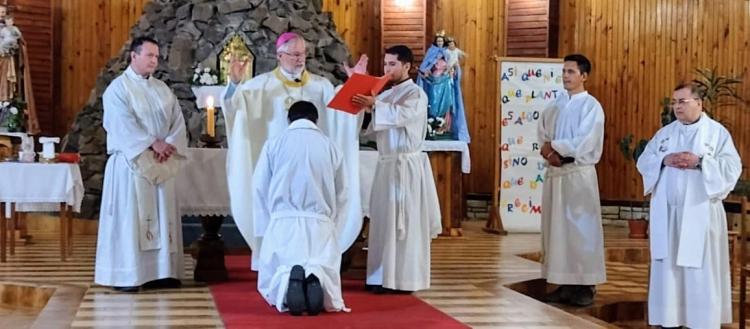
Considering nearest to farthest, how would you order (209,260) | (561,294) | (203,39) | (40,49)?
(209,260), (561,294), (203,39), (40,49)

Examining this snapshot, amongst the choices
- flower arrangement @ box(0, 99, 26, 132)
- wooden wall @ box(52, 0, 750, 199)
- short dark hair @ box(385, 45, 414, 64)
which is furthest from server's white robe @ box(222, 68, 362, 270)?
wooden wall @ box(52, 0, 750, 199)

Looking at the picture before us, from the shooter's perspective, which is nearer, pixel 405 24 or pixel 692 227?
pixel 692 227

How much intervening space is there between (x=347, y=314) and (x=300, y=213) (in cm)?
57

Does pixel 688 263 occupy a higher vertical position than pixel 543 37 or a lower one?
lower

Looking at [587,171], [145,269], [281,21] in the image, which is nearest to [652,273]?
Answer: [587,171]

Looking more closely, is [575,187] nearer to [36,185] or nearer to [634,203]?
[36,185]

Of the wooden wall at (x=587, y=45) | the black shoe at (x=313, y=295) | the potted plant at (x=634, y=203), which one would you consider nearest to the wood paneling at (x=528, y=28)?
the wooden wall at (x=587, y=45)

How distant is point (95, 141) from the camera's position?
10562 millimetres

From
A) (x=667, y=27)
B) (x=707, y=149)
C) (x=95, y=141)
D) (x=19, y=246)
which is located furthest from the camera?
(x=667, y=27)

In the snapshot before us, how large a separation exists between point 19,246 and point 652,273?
551 cm

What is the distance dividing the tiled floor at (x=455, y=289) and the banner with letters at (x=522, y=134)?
0.77 meters

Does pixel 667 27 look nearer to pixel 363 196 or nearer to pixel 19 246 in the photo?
pixel 363 196

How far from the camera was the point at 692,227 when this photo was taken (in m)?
5.20

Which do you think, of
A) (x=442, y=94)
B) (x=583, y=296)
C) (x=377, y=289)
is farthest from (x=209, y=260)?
(x=442, y=94)
